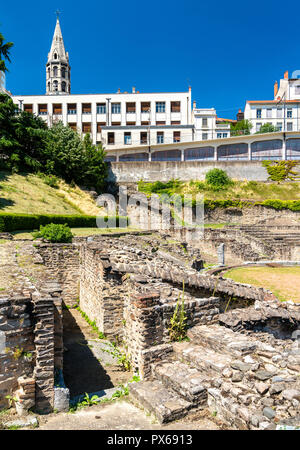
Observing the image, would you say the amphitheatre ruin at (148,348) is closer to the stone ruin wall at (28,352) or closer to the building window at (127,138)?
the stone ruin wall at (28,352)

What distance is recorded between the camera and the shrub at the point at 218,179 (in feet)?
124

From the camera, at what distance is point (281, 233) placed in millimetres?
26453

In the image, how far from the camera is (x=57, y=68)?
206 feet

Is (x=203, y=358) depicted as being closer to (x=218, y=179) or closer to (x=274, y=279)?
(x=274, y=279)

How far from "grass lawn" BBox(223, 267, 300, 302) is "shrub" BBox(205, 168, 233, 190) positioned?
20.1 metres

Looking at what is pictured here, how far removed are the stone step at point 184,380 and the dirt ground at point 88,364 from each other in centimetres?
133

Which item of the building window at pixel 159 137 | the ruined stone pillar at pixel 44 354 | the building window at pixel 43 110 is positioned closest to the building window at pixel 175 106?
the building window at pixel 159 137

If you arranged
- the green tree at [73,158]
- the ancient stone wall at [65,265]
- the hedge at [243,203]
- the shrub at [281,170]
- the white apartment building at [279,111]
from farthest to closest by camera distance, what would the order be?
the white apartment building at [279,111] → the shrub at [281,170] → the hedge at [243,203] → the green tree at [73,158] → the ancient stone wall at [65,265]

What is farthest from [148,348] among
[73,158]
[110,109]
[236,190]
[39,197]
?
[110,109]

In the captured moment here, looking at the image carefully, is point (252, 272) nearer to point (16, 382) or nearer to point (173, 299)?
point (173, 299)

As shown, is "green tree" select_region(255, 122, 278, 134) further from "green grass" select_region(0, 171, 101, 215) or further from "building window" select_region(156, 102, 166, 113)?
"green grass" select_region(0, 171, 101, 215)
